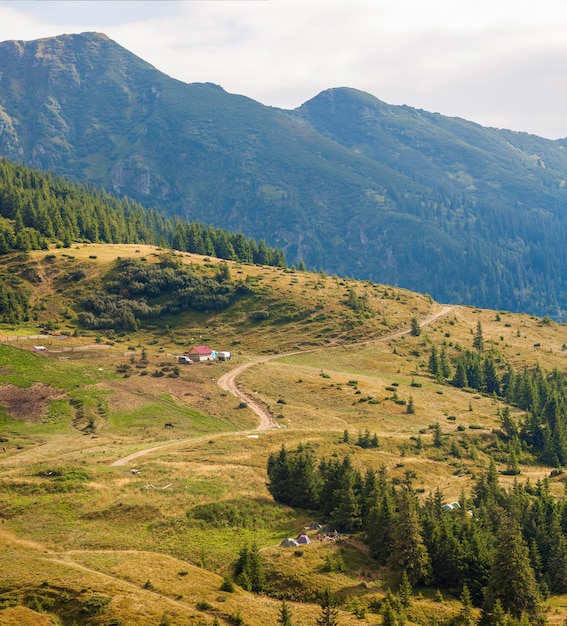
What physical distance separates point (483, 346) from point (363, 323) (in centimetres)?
3437

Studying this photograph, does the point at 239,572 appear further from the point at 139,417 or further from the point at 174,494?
the point at 139,417

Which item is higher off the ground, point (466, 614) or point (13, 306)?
point (13, 306)

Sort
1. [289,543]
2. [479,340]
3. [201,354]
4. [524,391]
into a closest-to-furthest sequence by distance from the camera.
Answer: [289,543]
[524,391]
[201,354]
[479,340]

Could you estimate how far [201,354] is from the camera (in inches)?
6412

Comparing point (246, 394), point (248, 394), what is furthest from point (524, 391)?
point (246, 394)

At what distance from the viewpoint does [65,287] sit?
19388 centimetres

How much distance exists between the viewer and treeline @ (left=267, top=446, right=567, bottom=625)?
2287 inches

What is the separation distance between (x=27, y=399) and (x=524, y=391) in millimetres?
107331

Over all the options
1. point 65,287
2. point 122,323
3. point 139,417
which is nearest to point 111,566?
point 139,417

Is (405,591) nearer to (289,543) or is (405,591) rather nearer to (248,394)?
(289,543)

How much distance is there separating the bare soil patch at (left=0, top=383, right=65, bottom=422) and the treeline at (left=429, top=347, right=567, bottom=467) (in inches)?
3417

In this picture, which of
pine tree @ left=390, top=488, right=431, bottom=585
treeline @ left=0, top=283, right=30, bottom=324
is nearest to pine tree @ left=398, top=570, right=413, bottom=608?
pine tree @ left=390, top=488, right=431, bottom=585

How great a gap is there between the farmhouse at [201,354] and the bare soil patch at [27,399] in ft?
132

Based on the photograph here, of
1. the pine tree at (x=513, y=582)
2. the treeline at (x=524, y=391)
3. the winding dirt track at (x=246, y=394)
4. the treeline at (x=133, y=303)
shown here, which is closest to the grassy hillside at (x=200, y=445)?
the winding dirt track at (x=246, y=394)
